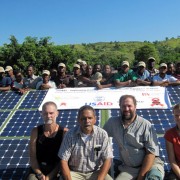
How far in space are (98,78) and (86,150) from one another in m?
5.15

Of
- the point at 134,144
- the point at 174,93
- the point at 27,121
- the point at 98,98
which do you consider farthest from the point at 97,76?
the point at 134,144

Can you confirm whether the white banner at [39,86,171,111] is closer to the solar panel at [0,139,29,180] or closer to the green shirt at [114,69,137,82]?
the green shirt at [114,69,137,82]

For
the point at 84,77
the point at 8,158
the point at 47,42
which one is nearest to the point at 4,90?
the point at 84,77

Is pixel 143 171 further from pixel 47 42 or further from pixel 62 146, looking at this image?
pixel 47 42

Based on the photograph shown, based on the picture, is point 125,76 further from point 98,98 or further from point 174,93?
point 174,93

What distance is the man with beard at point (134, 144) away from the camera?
5.09m

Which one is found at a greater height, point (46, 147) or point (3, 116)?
point (46, 147)

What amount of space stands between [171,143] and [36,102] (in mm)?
4439

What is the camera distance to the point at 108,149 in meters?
5.01

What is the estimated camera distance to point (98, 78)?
32.4 ft

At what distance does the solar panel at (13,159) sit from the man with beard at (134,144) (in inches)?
78.4

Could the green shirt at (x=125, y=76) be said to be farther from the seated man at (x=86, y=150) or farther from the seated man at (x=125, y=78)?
the seated man at (x=86, y=150)

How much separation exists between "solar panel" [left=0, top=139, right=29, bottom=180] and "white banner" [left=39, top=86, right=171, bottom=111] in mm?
1634

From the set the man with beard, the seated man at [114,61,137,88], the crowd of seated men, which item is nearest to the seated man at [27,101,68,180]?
the man with beard
